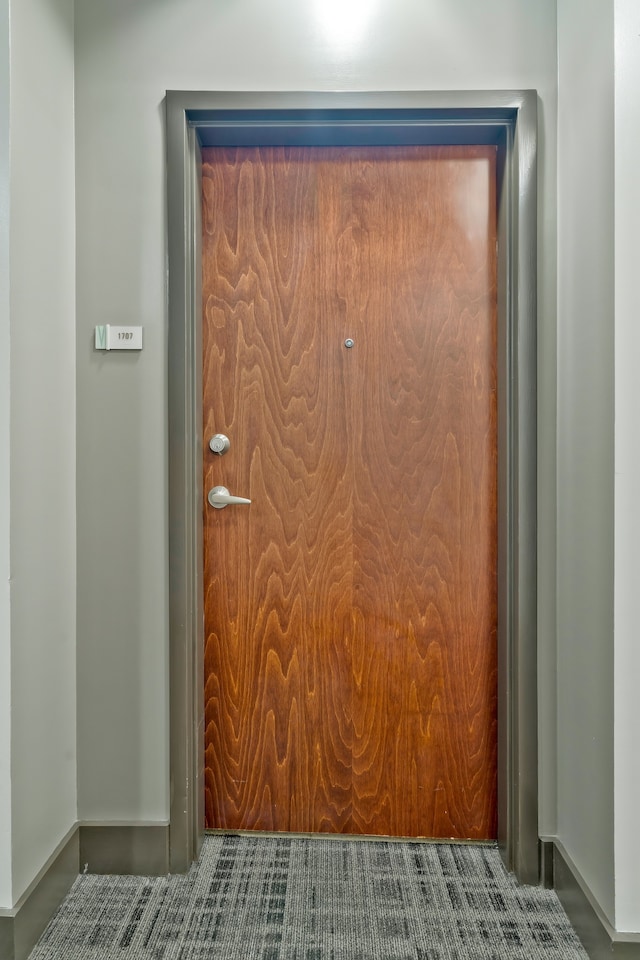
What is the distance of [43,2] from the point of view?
1543 mm

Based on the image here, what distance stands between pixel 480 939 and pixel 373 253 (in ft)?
5.29

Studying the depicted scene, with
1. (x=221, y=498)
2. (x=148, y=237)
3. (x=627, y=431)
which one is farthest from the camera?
(x=221, y=498)

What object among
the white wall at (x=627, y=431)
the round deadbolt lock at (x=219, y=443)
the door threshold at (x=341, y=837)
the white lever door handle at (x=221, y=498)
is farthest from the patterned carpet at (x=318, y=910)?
A: the round deadbolt lock at (x=219, y=443)

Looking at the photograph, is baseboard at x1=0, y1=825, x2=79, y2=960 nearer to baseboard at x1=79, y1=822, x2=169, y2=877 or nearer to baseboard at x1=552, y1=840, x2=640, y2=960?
baseboard at x1=79, y1=822, x2=169, y2=877

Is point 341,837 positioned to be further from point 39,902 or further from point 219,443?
point 219,443

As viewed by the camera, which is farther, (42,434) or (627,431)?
(42,434)

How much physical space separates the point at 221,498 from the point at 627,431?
99cm

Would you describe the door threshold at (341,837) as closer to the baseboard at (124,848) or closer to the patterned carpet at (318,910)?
the patterned carpet at (318,910)

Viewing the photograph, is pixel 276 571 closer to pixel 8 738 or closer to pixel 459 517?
pixel 459 517

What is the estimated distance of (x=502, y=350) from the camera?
1744 mm

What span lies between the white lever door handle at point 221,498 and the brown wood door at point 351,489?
2cm

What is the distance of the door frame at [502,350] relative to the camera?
5.49ft

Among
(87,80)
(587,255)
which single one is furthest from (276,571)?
(87,80)

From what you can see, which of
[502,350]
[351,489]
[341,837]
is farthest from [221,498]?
[341,837]
